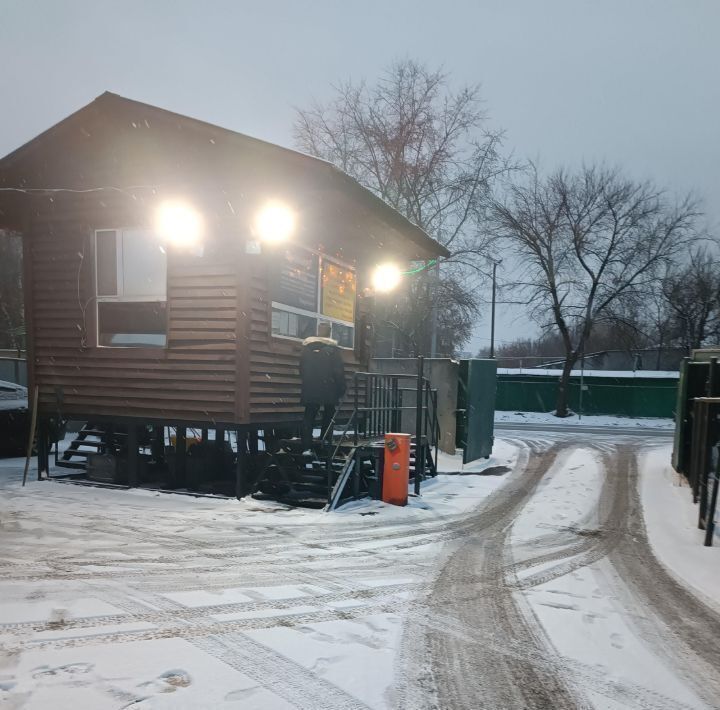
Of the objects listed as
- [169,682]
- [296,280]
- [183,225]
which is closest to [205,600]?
[169,682]

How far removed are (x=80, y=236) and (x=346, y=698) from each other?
755 cm

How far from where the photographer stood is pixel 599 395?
29.0m

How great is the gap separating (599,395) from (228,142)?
26.5m

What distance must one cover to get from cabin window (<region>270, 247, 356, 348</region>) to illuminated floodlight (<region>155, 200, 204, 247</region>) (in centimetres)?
113

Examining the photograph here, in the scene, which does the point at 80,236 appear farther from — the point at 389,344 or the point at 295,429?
the point at 389,344

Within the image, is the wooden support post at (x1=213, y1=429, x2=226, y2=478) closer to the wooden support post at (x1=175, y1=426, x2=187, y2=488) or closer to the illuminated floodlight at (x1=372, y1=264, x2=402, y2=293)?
the wooden support post at (x1=175, y1=426, x2=187, y2=488)

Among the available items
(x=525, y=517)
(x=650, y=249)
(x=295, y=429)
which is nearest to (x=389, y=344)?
(x=650, y=249)

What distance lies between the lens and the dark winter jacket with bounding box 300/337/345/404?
7.13m

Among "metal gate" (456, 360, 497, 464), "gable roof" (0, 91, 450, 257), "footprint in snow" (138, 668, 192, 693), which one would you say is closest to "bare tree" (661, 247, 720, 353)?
"metal gate" (456, 360, 497, 464)

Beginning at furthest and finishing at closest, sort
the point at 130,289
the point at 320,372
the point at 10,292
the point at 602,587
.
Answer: the point at 10,292 → the point at 130,289 → the point at 320,372 → the point at 602,587

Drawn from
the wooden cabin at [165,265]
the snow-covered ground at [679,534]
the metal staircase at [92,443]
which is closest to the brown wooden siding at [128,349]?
the wooden cabin at [165,265]

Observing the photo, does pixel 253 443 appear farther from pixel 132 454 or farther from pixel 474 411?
pixel 474 411

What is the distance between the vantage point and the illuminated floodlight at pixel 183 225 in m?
7.39

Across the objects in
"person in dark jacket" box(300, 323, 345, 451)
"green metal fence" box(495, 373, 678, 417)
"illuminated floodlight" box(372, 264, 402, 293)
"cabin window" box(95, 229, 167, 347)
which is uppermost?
"illuminated floodlight" box(372, 264, 402, 293)
